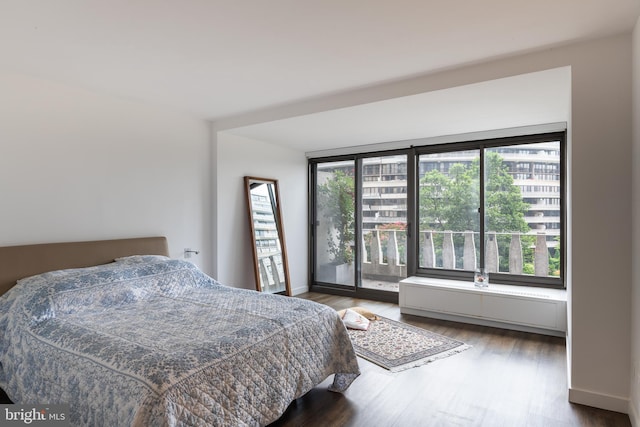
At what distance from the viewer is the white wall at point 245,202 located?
175 inches

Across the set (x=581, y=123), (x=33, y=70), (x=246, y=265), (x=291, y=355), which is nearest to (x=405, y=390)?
(x=291, y=355)

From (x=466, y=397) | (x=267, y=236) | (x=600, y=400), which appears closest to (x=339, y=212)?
(x=267, y=236)

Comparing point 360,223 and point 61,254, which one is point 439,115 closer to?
point 360,223

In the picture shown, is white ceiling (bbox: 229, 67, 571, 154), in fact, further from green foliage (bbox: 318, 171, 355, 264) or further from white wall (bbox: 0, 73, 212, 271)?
white wall (bbox: 0, 73, 212, 271)

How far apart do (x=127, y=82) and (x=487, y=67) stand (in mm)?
2911

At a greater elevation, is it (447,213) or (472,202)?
(472,202)

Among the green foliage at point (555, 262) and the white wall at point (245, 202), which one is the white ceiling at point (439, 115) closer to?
the white wall at point (245, 202)

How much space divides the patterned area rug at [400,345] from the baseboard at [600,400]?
97 cm

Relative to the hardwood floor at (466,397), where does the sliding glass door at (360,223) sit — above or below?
above

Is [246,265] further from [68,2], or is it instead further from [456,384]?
[68,2]

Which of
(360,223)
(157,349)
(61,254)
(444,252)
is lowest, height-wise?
(157,349)

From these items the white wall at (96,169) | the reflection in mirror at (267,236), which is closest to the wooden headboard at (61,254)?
the white wall at (96,169)

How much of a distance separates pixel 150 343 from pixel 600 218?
275cm

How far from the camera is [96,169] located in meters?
3.39
